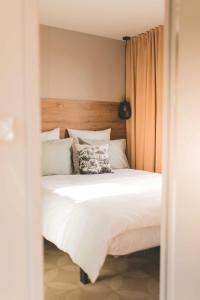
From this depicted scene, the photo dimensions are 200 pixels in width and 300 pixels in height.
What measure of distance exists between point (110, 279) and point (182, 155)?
135 centimetres

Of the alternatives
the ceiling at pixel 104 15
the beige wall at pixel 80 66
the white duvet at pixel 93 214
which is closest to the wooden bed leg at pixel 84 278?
the white duvet at pixel 93 214

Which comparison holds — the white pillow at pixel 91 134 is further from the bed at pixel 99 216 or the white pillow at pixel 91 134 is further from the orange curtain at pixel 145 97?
the bed at pixel 99 216

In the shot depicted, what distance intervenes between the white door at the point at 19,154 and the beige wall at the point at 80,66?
9.81 feet

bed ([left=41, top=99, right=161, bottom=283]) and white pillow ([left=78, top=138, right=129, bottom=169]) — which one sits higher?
white pillow ([left=78, top=138, right=129, bottom=169])

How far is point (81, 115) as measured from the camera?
4.25 metres

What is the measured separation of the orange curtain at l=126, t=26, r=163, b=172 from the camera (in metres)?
4.07

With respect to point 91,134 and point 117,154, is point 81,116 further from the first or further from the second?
point 117,154

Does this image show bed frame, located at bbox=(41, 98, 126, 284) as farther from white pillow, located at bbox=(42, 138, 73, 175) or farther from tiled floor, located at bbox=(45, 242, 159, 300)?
tiled floor, located at bbox=(45, 242, 159, 300)

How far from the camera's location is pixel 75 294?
2223mm

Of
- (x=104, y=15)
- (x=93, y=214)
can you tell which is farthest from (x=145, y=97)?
(x=93, y=214)

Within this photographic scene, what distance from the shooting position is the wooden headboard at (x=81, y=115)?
13.1 ft

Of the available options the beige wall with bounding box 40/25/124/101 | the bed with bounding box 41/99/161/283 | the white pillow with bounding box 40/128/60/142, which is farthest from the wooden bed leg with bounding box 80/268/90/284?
the beige wall with bounding box 40/25/124/101

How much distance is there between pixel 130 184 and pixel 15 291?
2085 millimetres

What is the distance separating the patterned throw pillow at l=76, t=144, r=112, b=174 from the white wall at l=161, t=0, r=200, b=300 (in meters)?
2.08
